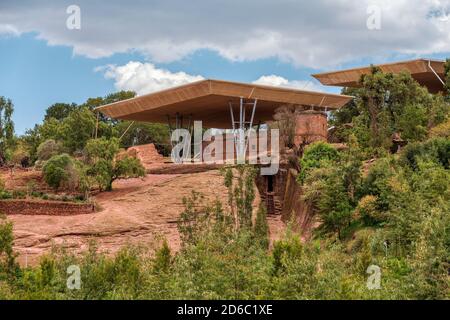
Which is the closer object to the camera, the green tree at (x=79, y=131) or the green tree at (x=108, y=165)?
the green tree at (x=108, y=165)

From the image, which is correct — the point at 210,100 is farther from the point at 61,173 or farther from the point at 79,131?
the point at 79,131

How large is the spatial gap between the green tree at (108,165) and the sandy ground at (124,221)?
1.59ft

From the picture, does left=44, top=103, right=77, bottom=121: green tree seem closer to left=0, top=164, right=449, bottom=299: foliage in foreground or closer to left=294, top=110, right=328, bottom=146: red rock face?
left=294, top=110, right=328, bottom=146: red rock face

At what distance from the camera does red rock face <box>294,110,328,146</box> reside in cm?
3127

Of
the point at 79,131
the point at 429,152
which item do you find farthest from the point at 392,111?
the point at 79,131

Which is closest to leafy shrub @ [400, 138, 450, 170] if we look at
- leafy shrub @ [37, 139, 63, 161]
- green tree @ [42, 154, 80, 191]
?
green tree @ [42, 154, 80, 191]

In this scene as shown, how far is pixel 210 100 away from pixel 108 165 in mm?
5122

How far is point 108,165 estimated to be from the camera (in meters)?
29.2

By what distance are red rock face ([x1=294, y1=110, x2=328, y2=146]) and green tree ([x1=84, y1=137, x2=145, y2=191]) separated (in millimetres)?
6463

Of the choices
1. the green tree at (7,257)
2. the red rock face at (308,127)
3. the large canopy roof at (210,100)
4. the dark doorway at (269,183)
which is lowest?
the green tree at (7,257)

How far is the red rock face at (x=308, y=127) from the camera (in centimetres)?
3127

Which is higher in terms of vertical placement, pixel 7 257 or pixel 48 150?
pixel 48 150

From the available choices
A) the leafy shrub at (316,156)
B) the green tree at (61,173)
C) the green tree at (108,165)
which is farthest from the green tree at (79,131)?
the leafy shrub at (316,156)

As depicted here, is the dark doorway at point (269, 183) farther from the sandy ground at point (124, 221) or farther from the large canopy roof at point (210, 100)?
the large canopy roof at point (210, 100)
